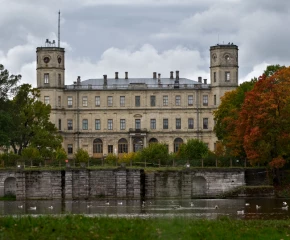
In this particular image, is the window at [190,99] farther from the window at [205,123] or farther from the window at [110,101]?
the window at [110,101]

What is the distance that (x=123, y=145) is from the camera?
5084 inches

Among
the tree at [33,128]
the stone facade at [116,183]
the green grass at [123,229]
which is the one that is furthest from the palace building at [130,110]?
the green grass at [123,229]

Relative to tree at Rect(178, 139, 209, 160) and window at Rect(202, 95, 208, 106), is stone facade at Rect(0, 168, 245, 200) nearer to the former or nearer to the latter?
tree at Rect(178, 139, 209, 160)

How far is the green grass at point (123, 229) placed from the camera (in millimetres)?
25406

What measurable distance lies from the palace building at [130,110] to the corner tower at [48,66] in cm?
14

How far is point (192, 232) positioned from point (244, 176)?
1698 inches

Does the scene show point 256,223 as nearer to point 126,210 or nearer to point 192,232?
point 192,232

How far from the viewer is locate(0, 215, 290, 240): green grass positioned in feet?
83.4

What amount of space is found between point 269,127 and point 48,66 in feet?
210

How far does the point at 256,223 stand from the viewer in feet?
103

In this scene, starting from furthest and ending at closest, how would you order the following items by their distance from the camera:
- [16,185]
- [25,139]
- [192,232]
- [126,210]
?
[25,139] < [16,185] < [126,210] < [192,232]

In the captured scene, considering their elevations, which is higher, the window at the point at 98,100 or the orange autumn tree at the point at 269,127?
the window at the point at 98,100

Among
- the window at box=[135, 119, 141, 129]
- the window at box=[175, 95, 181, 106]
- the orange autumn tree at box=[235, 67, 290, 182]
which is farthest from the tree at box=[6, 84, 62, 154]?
the window at box=[175, 95, 181, 106]

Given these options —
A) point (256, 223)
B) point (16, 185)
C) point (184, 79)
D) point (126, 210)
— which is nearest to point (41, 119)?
point (16, 185)
